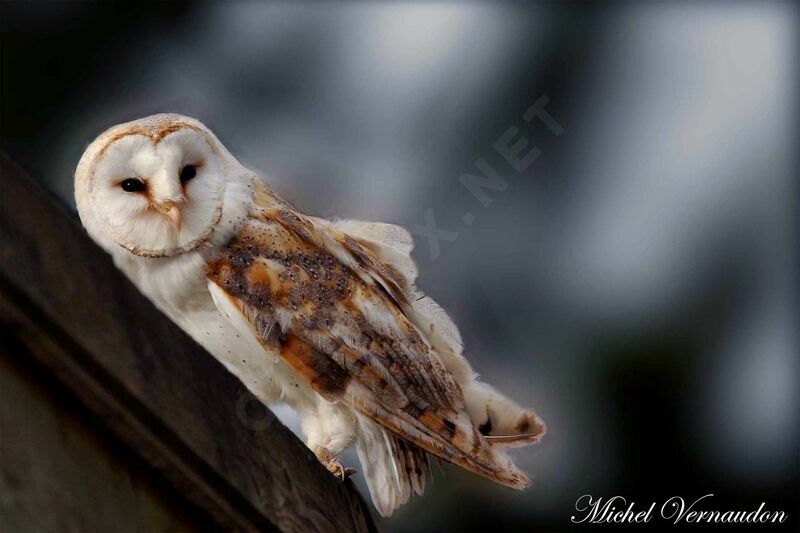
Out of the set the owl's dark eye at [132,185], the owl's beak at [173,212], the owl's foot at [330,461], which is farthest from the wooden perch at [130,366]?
the owl's dark eye at [132,185]

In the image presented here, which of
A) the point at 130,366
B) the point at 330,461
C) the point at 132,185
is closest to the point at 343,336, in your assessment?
the point at 330,461

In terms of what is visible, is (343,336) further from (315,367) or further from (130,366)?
(130,366)

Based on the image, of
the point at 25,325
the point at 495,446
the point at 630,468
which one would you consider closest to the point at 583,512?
the point at 630,468

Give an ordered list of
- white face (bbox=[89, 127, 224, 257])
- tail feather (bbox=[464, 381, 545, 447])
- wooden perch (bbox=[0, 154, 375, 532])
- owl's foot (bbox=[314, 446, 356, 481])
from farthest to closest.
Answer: tail feather (bbox=[464, 381, 545, 447]) → white face (bbox=[89, 127, 224, 257]) → owl's foot (bbox=[314, 446, 356, 481]) → wooden perch (bbox=[0, 154, 375, 532])

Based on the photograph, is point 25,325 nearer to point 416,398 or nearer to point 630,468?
point 416,398

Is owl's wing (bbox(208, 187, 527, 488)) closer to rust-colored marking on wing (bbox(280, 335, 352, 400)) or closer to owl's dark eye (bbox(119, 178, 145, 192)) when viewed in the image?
rust-colored marking on wing (bbox(280, 335, 352, 400))

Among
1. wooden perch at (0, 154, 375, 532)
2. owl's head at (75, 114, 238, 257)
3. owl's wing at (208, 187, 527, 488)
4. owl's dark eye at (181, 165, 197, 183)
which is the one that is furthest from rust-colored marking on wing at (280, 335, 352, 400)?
wooden perch at (0, 154, 375, 532)

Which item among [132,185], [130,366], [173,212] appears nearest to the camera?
[130,366]

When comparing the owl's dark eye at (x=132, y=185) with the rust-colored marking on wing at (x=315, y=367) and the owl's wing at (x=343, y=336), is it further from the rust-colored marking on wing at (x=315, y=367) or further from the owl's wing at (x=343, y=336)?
the rust-colored marking on wing at (x=315, y=367)
